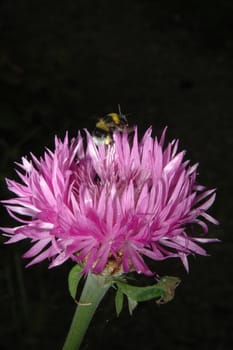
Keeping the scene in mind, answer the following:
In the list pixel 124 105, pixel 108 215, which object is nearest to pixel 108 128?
pixel 108 215

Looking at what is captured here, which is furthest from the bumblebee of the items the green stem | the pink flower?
the green stem

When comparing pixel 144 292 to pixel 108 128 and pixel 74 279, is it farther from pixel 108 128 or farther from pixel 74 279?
pixel 108 128

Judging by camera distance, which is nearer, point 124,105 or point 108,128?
point 108,128

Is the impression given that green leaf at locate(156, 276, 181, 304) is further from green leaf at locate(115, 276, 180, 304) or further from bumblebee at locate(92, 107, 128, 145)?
bumblebee at locate(92, 107, 128, 145)

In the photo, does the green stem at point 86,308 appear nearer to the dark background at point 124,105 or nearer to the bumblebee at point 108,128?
the dark background at point 124,105

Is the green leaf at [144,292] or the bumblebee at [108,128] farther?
the bumblebee at [108,128]

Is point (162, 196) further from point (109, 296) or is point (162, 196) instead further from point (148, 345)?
point (148, 345)

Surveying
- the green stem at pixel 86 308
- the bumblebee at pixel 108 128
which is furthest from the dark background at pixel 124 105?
the bumblebee at pixel 108 128
